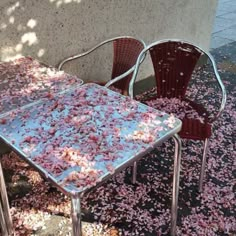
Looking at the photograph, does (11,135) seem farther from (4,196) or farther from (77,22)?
(77,22)

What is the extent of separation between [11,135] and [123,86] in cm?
127

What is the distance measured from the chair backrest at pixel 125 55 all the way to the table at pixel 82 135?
712 mm

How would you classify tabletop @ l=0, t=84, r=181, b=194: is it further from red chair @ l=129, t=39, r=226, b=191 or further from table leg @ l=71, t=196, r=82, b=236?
red chair @ l=129, t=39, r=226, b=191

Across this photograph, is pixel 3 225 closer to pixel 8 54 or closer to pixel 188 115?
pixel 8 54

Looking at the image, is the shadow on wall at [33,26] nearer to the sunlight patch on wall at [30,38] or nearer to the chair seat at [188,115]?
the sunlight patch on wall at [30,38]

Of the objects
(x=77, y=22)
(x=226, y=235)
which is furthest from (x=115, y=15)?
(x=226, y=235)

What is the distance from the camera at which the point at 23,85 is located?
205cm

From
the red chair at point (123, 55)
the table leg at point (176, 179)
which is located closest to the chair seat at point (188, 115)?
the red chair at point (123, 55)

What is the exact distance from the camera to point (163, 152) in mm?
2842

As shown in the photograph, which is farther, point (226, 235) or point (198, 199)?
point (198, 199)

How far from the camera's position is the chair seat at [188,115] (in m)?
2.19

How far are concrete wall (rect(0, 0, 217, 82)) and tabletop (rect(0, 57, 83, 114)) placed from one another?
0.22 meters

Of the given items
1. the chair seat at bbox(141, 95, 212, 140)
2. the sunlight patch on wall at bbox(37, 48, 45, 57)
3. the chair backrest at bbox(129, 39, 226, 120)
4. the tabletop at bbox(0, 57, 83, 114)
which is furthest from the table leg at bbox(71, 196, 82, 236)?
the sunlight patch on wall at bbox(37, 48, 45, 57)

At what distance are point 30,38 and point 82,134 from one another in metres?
1.26
